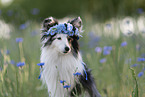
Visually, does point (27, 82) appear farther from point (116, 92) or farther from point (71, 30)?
point (116, 92)

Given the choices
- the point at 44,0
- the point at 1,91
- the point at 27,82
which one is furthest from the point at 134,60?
the point at 44,0

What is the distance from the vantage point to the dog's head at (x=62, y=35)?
2.91 metres

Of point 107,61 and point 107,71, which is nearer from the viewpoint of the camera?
point 107,71

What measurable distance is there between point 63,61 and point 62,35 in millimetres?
415

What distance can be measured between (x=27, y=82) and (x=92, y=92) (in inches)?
56.2

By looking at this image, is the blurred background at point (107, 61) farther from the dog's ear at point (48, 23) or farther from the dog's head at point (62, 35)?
the dog's ear at point (48, 23)

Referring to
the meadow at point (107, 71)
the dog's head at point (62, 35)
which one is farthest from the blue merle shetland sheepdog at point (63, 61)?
the meadow at point (107, 71)

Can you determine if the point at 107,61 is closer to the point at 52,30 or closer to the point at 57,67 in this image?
the point at 57,67

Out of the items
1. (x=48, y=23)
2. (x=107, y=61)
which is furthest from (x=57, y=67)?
(x=107, y=61)

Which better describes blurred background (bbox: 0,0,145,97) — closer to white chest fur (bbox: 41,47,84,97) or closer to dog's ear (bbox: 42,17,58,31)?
white chest fur (bbox: 41,47,84,97)

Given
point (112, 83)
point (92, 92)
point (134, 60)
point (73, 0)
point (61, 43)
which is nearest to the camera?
point (61, 43)

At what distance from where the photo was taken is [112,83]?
181 inches

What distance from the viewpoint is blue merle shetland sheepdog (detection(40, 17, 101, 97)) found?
296cm

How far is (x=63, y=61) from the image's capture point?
3066 millimetres
